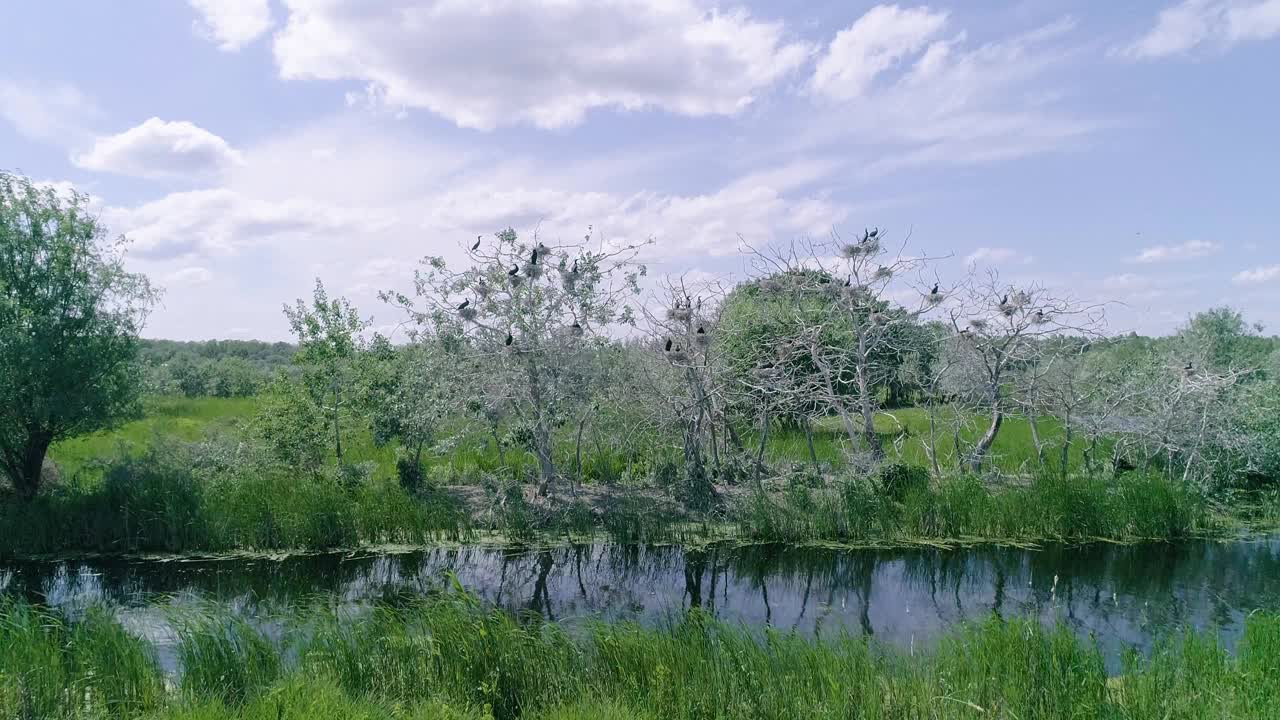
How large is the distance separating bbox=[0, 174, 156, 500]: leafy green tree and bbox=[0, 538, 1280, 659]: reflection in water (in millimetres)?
2678

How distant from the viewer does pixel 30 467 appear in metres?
13.5

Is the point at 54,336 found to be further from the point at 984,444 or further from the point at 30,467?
the point at 984,444

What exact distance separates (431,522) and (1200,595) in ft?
36.5

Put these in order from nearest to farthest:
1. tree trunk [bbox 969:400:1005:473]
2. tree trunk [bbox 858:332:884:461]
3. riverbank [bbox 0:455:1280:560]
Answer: riverbank [bbox 0:455:1280:560] → tree trunk [bbox 858:332:884:461] → tree trunk [bbox 969:400:1005:473]

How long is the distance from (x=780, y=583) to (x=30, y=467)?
42.8 ft

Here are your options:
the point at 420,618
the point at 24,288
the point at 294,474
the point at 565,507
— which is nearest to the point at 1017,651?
the point at 420,618

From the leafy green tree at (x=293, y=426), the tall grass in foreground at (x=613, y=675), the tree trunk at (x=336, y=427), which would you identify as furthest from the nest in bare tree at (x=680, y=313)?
the tall grass in foreground at (x=613, y=675)

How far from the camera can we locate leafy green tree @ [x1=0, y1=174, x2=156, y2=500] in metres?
12.2

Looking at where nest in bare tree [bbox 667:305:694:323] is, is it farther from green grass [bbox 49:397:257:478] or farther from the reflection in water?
green grass [bbox 49:397:257:478]

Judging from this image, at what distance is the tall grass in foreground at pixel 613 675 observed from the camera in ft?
18.4

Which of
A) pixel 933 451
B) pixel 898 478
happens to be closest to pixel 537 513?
pixel 898 478

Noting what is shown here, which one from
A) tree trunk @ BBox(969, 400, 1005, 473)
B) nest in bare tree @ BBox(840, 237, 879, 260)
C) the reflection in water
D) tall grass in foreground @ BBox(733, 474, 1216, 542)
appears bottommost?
the reflection in water

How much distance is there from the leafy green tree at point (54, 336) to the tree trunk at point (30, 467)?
0.01 meters

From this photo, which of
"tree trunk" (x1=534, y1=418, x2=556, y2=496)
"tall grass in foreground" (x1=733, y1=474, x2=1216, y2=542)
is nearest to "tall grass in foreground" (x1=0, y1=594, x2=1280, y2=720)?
"tall grass in foreground" (x1=733, y1=474, x2=1216, y2=542)
